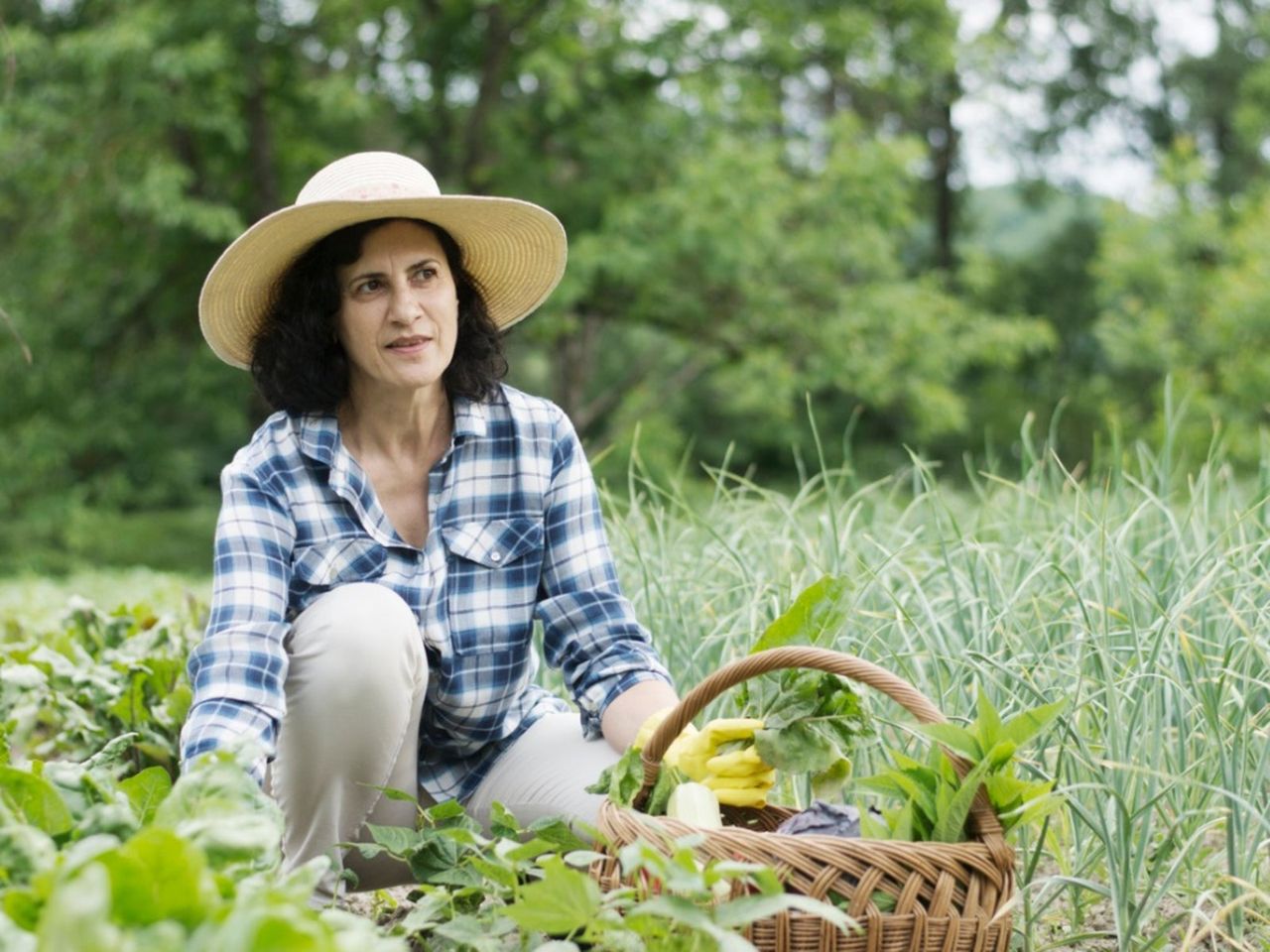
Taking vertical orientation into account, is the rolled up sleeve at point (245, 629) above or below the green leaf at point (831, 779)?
above

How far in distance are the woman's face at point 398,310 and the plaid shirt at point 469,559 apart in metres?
0.12

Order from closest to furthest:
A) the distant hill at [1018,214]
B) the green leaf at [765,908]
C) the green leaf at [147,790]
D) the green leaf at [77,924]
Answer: the green leaf at [77,924], the green leaf at [765,908], the green leaf at [147,790], the distant hill at [1018,214]

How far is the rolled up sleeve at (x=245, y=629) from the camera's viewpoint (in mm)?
1750

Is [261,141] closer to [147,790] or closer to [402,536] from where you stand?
[402,536]

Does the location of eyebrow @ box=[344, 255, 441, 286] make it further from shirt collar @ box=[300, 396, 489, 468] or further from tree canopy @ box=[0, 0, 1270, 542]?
tree canopy @ box=[0, 0, 1270, 542]

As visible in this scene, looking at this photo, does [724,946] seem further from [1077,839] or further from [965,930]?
[1077,839]

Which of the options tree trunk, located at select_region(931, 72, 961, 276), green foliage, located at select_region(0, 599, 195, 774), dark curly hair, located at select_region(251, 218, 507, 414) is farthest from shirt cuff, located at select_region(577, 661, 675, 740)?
tree trunk, located at select_region(931, 72, 961, 276)

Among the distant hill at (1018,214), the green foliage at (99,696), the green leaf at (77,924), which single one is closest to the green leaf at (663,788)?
the green leaf at (77,924)

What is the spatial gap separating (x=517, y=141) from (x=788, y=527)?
6927mm

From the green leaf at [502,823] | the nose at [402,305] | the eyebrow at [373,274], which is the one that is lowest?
the green leaf at [502,823]

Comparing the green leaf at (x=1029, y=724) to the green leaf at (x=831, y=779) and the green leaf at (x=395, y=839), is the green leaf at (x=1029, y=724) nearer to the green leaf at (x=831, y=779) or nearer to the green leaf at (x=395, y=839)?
the green leaf at (x=831, y=779)

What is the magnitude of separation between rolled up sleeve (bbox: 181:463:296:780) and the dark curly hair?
20 centimetres

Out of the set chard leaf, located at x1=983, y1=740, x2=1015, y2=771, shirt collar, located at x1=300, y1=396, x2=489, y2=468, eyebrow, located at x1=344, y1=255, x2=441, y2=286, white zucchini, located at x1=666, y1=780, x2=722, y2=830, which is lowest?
white zucchini, located at x1=666, y1=780, x2=722, y2=830

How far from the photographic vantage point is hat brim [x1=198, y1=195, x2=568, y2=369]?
6.74 feet
